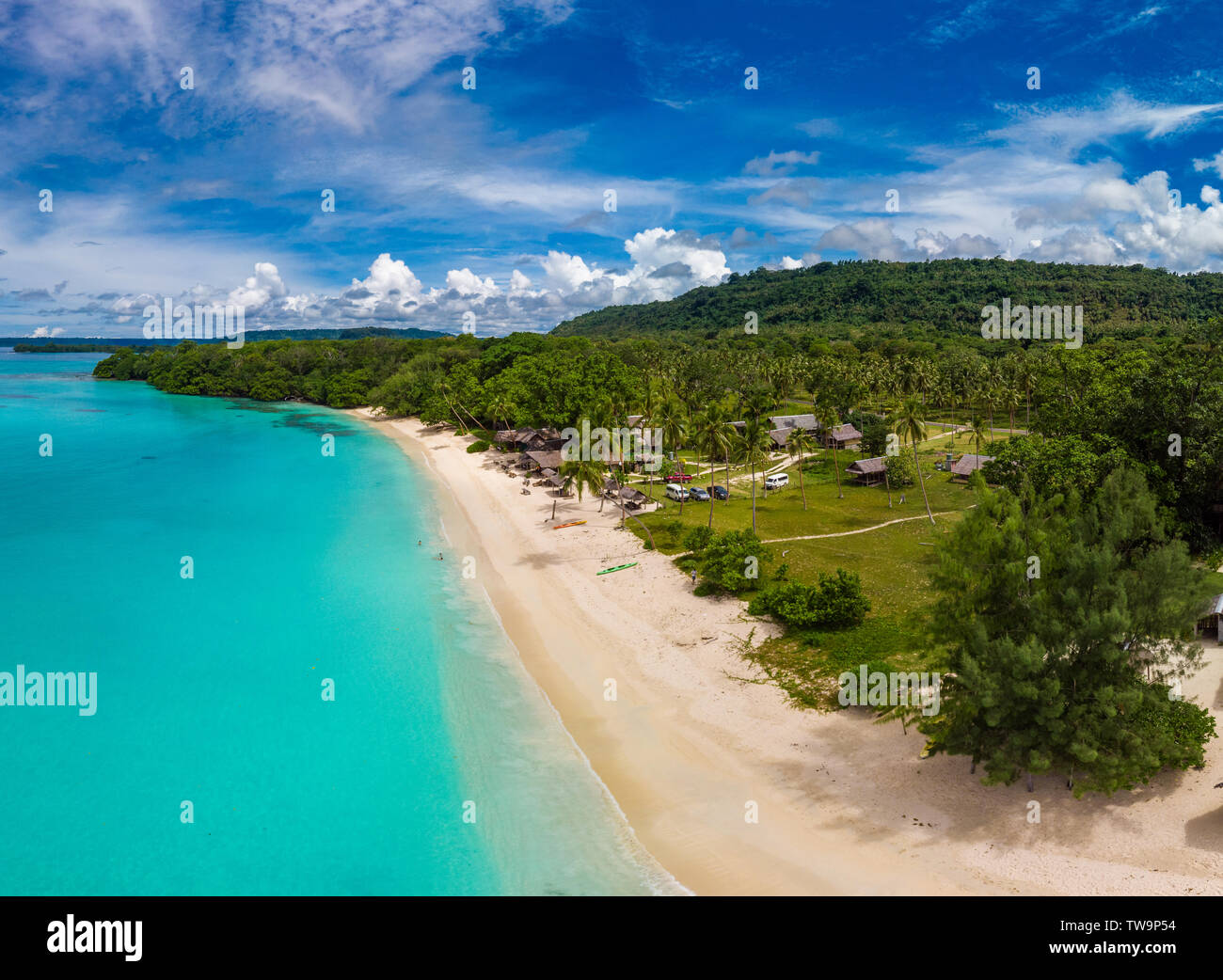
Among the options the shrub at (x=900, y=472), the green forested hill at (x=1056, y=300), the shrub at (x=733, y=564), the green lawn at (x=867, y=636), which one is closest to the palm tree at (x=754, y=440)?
the green lawn at (x=867, y=636)

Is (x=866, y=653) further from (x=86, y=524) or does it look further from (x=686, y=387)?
(x=686, y=387)

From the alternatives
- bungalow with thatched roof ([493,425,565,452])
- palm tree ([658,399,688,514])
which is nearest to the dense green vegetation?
palm tree ([658,399,688,514])

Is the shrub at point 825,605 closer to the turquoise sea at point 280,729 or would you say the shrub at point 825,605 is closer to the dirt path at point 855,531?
the dirt path at point 855,531

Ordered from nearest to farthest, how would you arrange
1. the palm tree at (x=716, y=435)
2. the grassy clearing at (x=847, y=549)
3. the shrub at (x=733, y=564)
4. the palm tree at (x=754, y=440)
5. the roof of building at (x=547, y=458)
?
the grassy clearing at (x=847, y=549) → the shrub at (x=733, y=564) → the palm tree at (x=754, y=440) → the palm tree at (x=716, y=435) → the roof of building at (x=547, y=458)

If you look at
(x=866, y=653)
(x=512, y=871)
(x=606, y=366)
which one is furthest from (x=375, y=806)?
(x=606, y=366)

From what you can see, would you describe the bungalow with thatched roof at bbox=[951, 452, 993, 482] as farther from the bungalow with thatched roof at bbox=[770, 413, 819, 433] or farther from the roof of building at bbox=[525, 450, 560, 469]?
the roof of building at bbox=[525, 450, 560, 469]

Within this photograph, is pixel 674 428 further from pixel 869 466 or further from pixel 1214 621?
pixel 1214 621
